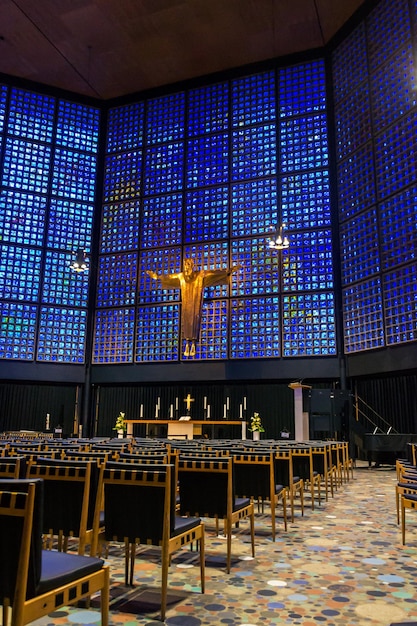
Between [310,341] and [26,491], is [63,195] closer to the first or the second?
[310,341]

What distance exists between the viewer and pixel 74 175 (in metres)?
21.2

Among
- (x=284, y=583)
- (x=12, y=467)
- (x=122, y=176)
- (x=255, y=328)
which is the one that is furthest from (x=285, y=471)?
(x=122, y=176)

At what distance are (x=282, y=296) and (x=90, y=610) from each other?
1548 centimetres

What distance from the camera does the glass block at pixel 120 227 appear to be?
20.6 metres

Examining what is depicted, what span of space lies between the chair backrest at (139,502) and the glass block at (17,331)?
16.9 m

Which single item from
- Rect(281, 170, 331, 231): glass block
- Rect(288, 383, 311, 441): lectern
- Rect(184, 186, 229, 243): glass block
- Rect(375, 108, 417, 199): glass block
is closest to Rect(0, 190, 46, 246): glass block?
Rect(184, 186, 229, 243): glass block

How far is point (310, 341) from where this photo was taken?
17.5m

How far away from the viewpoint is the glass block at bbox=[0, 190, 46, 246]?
19703mm

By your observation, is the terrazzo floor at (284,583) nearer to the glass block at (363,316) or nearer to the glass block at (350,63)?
the glass block at (363,316)

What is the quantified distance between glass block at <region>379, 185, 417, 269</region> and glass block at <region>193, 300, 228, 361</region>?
6.10 m

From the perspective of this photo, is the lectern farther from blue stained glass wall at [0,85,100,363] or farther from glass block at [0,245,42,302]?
glass block at [0,245,42,302]

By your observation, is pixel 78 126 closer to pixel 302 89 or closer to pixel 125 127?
pixel 125 127

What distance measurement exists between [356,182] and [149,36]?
31.7ft

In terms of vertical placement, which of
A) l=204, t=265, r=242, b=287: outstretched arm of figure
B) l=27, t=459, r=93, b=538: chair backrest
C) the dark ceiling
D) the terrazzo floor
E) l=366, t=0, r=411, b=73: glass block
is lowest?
the terrazzo floor
